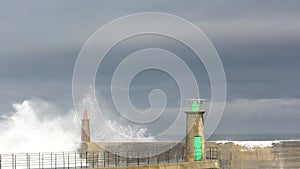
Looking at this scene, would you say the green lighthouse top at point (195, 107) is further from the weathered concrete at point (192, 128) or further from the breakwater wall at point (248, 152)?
the breakwater wall at point (248, 152)

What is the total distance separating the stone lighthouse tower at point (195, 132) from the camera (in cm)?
3266

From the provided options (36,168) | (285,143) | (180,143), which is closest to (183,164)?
(36,168)

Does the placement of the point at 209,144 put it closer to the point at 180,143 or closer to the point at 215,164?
the point at 180,143

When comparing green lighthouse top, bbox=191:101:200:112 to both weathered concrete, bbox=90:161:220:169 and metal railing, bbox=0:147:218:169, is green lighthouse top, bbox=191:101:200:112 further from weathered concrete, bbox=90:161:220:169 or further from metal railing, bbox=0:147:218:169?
metal railing, bbox=0:147:218:169

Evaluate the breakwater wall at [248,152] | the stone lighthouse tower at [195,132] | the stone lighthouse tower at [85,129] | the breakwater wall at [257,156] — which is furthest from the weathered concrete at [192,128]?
the stone lighthouse tower at [85,129]

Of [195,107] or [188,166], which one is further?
[195,107]

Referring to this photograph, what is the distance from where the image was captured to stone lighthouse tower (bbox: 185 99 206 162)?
32656 mm

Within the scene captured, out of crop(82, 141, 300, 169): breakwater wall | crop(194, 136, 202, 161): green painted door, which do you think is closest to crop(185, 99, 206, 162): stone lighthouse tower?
crop(194, 136, 202, 161): green painted door

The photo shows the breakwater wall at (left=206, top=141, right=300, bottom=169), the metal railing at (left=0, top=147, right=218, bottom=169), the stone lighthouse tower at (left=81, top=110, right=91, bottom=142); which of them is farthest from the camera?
the stone lighthouse tower at (left=81, top=110, right=91, bottom=142)

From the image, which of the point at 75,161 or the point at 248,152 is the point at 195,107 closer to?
the point at 75,161

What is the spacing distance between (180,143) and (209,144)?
416 cm

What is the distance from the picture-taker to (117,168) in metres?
26.8

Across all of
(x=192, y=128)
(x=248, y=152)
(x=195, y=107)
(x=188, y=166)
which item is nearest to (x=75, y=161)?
(x=188, y=166)

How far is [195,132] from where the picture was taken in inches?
1292
